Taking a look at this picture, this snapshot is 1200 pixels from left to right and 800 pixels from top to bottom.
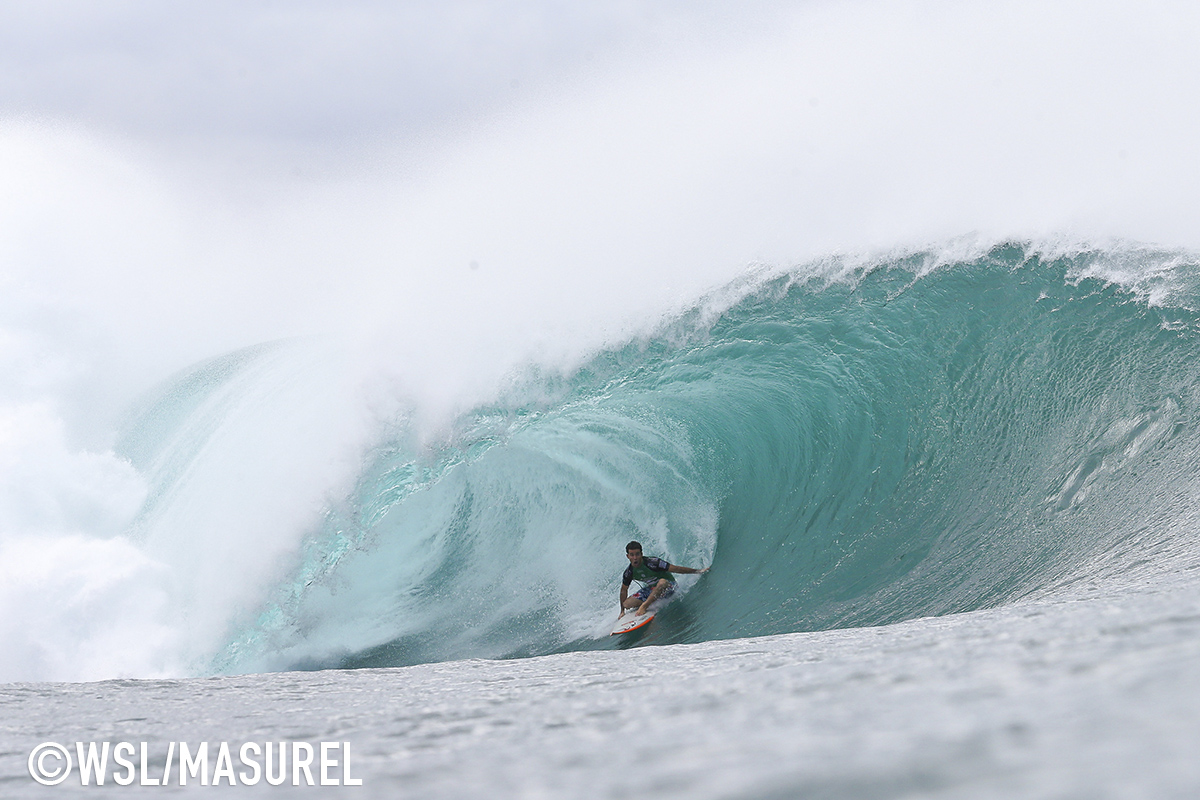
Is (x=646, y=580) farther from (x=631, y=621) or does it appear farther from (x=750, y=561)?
(x=750, y=561)

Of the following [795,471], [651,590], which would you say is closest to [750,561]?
[651,590]

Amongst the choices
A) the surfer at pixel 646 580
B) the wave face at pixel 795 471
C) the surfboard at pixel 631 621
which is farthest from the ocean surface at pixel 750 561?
the surfer at pixel 646 580

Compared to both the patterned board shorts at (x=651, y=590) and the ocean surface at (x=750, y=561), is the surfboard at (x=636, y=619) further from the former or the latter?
the ocean surface at (x=750, y=561)

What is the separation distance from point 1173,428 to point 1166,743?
8473mm

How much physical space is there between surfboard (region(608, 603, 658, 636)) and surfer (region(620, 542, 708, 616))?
0.16 ft

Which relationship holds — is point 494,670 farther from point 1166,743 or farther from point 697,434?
point 697,434

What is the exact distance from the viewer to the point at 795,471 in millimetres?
9547

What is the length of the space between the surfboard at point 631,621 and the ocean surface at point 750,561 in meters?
0.18

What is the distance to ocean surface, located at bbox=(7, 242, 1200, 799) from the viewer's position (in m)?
0.70

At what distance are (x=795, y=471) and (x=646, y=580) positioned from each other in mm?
2479

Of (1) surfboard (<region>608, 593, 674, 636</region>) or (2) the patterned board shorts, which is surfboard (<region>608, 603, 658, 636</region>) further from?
(2) the patterned board shorts

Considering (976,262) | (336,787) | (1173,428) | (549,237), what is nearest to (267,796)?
(336,787)

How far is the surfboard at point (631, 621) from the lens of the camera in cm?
827

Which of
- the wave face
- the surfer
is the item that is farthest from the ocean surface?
the surfer
